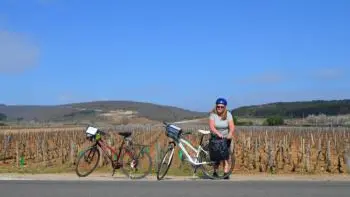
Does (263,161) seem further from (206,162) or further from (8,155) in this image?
(8,155)

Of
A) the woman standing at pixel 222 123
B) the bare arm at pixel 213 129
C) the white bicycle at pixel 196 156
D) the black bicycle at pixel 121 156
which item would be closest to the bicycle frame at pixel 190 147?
the white bicycle at pixel 196 156

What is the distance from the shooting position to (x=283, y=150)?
2128 cm

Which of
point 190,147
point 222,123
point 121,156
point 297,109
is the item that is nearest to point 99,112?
point 297,109

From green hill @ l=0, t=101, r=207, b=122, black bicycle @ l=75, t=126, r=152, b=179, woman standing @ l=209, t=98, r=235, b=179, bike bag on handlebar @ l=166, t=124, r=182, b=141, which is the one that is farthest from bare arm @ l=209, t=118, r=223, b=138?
green hill @ l=0, t=101, r=207, b=122

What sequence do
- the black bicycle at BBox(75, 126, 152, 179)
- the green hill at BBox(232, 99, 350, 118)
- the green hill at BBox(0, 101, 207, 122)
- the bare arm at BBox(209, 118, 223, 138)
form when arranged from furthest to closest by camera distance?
the green hill at BBox(232, 99, 350, 118)
the green hill at BBox(0, 101, 207, 122)
the black bicycle at BBox(75, 126, 152, 179)
the bare arm at BBox(209, 118, 223, 138)

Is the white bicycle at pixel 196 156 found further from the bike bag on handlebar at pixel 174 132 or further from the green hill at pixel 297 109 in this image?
the green hill at pixel 297 109
